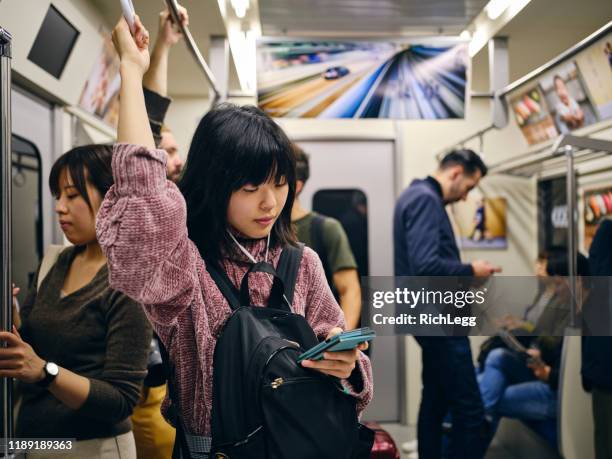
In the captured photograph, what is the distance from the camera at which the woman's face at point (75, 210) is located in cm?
117

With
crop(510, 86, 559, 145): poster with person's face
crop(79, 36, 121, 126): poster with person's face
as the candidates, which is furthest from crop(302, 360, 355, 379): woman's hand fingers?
crop(510, 86, 559, 145): poster with person's face

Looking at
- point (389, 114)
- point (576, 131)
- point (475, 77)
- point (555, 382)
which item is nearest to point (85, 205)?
point (389, 114)

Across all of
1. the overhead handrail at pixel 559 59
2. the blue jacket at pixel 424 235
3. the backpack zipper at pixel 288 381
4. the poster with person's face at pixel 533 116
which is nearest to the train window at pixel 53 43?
the backpack zipper at pixel 288 381

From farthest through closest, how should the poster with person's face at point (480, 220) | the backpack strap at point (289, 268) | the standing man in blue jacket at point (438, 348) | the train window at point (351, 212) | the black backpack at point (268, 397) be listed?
the train window at point (351, 212) → the poster with person's face at point (480, 220) → the standing man in blue jacket at point (438, 348) → the backpack strap at point (289, 268) → the black backpack at point (268, 397)

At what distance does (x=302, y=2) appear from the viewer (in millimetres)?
1714

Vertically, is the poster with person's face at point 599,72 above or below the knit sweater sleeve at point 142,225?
above

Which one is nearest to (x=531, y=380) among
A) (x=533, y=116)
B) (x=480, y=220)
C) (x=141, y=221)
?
(x=480, y=220)

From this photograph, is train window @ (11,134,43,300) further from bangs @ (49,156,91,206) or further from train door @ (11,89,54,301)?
bangs @ (49,156,91,206)

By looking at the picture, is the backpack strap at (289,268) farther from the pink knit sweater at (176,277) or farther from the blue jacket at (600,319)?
the blue jacket at (600,319)

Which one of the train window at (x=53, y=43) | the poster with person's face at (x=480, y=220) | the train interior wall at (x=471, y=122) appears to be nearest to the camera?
the train window at (x=53, y=43)

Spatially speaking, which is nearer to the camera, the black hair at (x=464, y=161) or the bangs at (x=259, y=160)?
the bangs at (x=259, y=160)

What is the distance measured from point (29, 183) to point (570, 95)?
1896 mm

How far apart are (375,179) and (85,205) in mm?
2533

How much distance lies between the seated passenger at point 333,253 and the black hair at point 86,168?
0.69 meters
